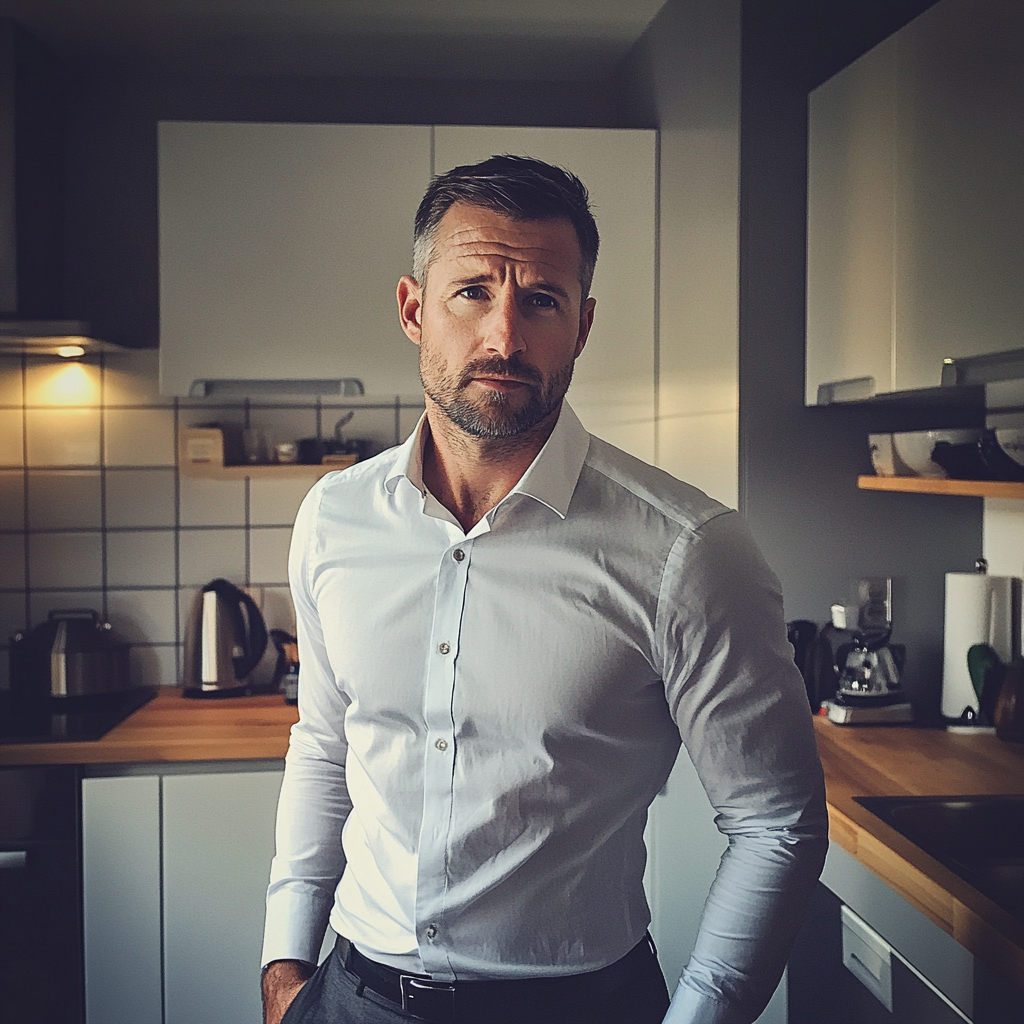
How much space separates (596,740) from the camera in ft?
3.92

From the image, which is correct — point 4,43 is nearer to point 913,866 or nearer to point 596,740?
point 596,740

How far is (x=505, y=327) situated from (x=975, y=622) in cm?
146

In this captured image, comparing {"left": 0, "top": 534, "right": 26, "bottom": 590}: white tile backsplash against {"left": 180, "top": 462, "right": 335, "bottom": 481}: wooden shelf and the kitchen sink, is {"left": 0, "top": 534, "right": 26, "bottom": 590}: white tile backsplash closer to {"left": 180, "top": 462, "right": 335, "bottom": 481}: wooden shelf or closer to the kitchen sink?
{"left": 180, "top": 462, "right": 335, "bottom": 481}: wooden shelf

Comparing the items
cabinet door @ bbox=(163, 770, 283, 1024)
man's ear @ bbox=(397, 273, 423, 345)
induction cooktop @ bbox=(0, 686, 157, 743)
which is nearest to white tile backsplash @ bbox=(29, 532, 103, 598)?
induction cooktop @ bbox=(0, 686, 157, 743)

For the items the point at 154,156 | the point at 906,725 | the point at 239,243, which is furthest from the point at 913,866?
the point at 154,156

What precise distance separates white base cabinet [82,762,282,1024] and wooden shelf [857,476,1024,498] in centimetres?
142

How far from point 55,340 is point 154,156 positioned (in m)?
0.69

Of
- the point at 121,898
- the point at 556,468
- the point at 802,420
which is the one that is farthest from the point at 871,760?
the point at 121,898

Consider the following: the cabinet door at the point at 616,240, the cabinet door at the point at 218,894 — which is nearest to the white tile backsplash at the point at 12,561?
the cabinet door at the point at 218,894

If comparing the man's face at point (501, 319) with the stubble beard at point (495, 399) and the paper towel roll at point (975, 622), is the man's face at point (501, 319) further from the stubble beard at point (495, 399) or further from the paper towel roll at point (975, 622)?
the paper towel roll at point (975, 622)

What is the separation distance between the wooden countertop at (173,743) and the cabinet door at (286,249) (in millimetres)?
778

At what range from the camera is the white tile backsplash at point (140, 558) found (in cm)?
300

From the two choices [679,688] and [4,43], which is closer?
[679,688]

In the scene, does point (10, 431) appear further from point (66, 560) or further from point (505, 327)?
point (505, 327)
